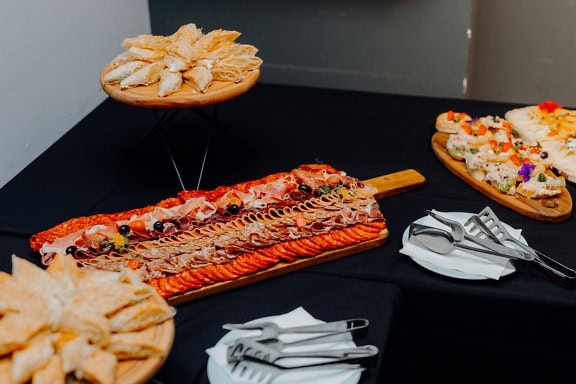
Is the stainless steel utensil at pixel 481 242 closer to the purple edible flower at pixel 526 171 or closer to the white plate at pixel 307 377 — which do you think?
the purple edible flower at pixel 526 171

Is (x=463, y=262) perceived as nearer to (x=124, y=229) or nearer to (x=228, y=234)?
(x=228, y=234)

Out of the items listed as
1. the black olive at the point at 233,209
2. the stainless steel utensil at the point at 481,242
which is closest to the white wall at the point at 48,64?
the black olive at the point at 233,209

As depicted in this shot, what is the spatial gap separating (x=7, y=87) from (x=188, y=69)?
1.99 feet

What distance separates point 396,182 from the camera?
2.05 m

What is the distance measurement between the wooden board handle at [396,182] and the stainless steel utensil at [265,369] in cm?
78

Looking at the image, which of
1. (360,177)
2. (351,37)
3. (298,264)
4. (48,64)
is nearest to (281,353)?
(298,264)

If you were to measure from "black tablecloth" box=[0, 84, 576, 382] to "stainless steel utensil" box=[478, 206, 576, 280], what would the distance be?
0.12ft

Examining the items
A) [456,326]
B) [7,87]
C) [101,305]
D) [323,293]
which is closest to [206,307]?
[323,293]

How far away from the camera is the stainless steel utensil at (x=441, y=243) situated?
65.8 inches

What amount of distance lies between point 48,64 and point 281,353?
1.51 meters

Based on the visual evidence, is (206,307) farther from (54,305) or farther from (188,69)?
(188,69)

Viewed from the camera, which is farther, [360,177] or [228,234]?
[360,177]

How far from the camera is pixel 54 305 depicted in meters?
1.15

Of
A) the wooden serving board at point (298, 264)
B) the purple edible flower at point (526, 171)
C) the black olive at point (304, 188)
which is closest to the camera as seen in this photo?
the wooden serving board at point (298, 264)
